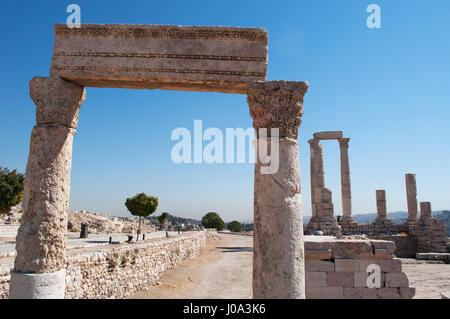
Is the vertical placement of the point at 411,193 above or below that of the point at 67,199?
above

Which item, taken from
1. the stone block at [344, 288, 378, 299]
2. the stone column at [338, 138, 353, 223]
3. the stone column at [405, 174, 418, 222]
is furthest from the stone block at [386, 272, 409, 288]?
the stone column at [405, 174, 418, 222]

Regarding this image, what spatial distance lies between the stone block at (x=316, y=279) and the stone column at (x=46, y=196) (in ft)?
19.7

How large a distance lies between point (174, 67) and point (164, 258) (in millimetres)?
15701

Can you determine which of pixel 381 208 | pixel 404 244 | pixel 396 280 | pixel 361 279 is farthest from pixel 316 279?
pixel 381 208

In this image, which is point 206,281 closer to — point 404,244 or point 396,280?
point 396,280

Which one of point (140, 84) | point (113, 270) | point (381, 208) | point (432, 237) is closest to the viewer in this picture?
point (140, 84)

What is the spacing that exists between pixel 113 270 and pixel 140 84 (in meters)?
9.65

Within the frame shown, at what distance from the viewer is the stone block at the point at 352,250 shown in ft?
27.3

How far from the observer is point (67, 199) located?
5828 millimetres

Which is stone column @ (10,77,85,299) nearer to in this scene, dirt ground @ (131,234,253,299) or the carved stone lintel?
the carved stone lintel

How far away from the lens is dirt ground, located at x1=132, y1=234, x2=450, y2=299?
553 inches
